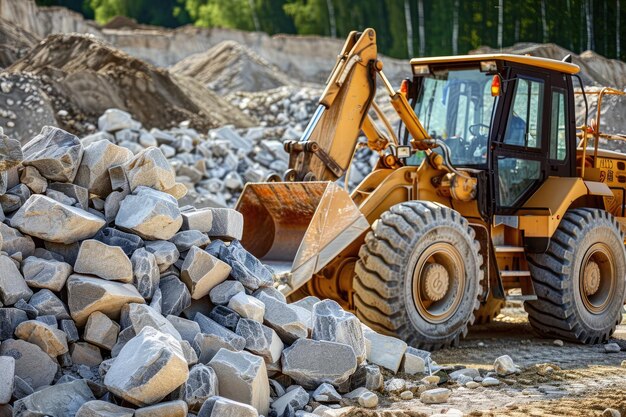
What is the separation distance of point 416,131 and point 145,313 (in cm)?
376

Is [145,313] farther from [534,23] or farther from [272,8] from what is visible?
[272,8]

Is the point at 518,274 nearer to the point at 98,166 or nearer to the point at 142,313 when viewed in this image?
the point at 98,166

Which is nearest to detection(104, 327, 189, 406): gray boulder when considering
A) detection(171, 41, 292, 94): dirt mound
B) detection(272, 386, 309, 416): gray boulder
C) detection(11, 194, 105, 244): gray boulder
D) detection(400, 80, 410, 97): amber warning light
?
detection(272, 386, 309, 416): gray boulder

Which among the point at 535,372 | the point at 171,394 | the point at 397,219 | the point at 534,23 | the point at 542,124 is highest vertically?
the point at 534,23

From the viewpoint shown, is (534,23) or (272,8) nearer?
(534,23)

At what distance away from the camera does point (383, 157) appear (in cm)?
914

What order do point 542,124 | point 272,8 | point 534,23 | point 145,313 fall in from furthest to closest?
point 272,8 → point 534,23 → point 542,124 → point 145,313

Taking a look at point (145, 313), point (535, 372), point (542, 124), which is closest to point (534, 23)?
point (542, 124)

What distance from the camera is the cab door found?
8.66 meters

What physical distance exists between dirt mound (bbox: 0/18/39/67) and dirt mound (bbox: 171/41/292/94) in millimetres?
5137

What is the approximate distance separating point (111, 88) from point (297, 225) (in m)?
13.0

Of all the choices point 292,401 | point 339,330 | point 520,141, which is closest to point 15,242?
point 292,401

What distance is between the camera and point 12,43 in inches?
1117

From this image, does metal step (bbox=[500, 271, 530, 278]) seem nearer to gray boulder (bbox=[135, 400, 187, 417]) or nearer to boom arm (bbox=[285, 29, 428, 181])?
boom arm (bbox=[285, 29, 428, 181])
